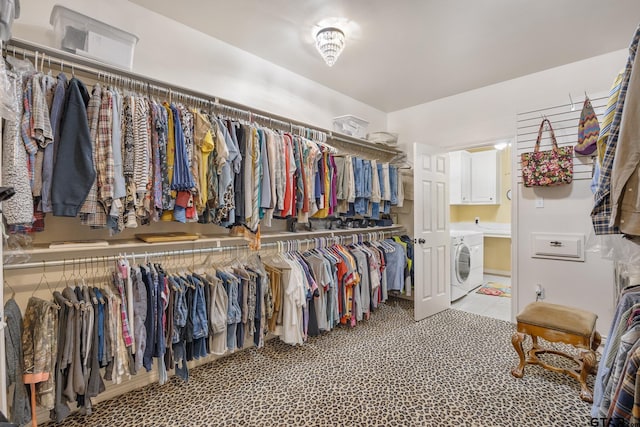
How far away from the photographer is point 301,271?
2.59m

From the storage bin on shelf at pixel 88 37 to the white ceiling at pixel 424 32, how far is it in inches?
21.4

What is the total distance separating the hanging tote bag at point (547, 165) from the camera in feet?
9.59

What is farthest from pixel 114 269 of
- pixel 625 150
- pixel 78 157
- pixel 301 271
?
pixel 625 150

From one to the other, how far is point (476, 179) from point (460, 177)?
44cm

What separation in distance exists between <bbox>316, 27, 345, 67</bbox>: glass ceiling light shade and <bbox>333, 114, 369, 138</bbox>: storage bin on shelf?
3.20 feet

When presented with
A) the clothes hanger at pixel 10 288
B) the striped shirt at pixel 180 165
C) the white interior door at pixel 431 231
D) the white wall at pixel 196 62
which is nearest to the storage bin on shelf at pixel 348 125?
the white wall at pixel 196 62

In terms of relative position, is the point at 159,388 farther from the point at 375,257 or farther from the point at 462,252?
the point at 462,252

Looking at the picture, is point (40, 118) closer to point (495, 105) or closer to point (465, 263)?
point (495, 105)

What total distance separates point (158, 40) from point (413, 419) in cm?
312

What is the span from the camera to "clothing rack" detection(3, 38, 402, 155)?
163 centimetres

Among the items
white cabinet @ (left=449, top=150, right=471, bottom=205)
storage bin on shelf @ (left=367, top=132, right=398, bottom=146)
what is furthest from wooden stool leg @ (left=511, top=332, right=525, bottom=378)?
white cabinet @ (left=449, top=150, right=471, bottom=205)

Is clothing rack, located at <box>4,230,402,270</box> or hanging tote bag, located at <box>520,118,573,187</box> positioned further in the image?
hanging tote bag, located at <box>520,118,573,187</box>

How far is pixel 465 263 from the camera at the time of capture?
4.35 meters

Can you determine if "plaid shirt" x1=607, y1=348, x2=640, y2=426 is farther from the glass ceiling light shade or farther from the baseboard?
the baseboard
